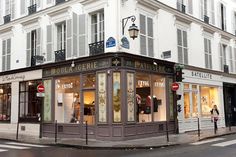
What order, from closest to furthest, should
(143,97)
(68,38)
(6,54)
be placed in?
(143,97)
(68,38)
(6,54)

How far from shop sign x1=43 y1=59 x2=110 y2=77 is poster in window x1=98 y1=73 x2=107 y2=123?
49cm

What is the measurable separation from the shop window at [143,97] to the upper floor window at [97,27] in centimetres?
274

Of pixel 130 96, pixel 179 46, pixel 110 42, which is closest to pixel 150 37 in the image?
pixel 179 46

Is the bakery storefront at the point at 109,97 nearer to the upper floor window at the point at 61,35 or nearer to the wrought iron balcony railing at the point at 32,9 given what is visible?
the upper floor window at the point at 61,35

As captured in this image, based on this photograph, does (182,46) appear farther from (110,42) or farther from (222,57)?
(110,42)

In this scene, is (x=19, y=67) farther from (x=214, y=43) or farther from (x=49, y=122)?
(x=214, y=43)

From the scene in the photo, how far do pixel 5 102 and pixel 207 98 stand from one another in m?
13.6

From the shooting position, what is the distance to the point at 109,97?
15172 millimetres

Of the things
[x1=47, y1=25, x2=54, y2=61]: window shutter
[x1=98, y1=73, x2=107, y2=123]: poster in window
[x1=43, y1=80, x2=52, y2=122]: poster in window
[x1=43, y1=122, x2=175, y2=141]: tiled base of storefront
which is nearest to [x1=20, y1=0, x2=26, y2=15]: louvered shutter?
[x1=47, y1=25, x2=54, y2=61]: window shutter

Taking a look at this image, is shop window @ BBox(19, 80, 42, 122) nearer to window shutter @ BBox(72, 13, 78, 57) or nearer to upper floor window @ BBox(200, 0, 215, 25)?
window shutter @ BBox(72, 13, 78, 57)

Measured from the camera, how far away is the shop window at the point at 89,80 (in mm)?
16148

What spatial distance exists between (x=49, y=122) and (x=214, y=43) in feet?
41.6

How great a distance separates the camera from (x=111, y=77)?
599 inches

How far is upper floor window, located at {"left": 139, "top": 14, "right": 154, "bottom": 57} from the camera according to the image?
1672 cm
